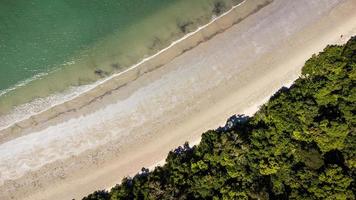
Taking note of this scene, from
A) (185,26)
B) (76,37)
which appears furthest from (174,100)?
(76,37)

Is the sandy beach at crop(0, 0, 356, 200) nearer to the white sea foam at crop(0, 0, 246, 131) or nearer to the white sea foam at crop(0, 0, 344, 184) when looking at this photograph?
the white sea foam at crop(0, 0, 344, 184)

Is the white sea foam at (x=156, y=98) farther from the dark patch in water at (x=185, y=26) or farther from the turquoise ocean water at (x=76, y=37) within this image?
the turquoise ocean water at (x=76, y=37)

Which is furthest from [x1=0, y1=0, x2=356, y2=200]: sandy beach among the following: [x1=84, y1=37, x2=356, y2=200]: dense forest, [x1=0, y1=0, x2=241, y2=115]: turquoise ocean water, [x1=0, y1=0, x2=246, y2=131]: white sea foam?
[x1=84, y1=37, x2=356, y2=200]: dense forest

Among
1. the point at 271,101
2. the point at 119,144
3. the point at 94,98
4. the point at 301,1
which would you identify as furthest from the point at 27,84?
the point at 301,1

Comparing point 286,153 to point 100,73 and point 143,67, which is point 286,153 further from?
point 100,73

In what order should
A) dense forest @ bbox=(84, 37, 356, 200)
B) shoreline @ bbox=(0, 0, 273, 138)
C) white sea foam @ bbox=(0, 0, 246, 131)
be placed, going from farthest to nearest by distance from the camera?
1. white sea foam @ bbox=(0, 0, 246, 131)
2. shoreline @ bbox=(0, 0, 273, 138)
3. dense forest @ bbox=(84, 37, 356, 200)

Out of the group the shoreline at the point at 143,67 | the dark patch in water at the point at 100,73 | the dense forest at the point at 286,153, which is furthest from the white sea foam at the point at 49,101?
the dense forest at the point at 286,153
